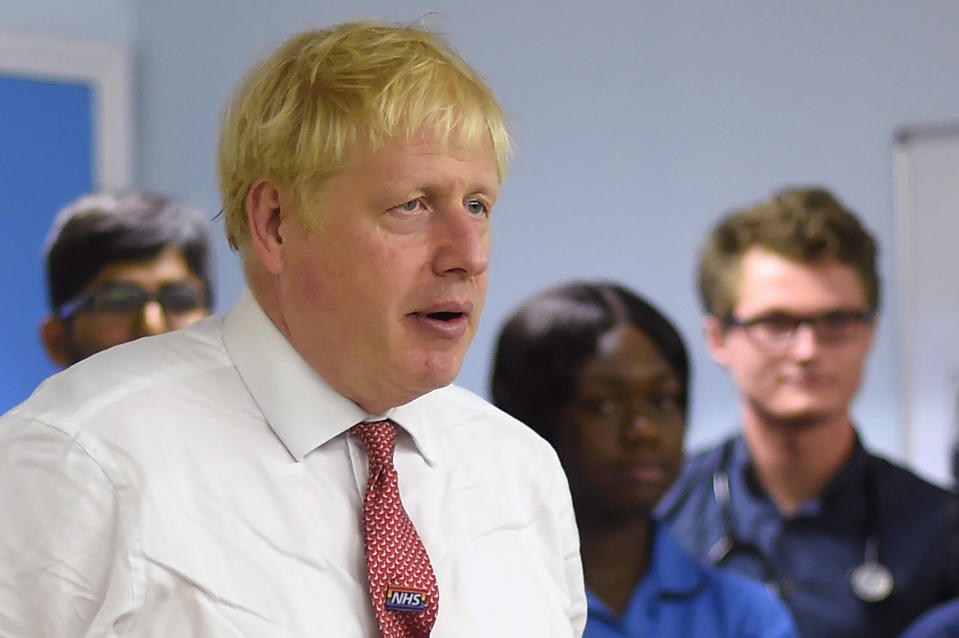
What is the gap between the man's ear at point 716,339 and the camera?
2749 mm

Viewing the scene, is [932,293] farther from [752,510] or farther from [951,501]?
[752,510]

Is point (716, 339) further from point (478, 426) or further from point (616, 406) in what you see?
point (478, 426)

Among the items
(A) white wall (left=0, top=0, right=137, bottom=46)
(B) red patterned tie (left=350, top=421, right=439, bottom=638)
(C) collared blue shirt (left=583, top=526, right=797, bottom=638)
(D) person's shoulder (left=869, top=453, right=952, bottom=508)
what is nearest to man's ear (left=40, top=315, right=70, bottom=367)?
(C) collared blue shirt (left=583, top=526, right=797, bottom=638)

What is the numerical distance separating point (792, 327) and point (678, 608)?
66cm

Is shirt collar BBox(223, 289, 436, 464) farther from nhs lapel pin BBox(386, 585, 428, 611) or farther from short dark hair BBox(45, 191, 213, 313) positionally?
short dark hair BBox(45, 191, 213, 313)

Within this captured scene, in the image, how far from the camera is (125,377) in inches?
44.7

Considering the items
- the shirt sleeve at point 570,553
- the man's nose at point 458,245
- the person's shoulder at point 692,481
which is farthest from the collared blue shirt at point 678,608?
the man's nose at point 458,245

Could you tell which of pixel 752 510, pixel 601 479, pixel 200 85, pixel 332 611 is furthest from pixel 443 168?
pixel 200 85

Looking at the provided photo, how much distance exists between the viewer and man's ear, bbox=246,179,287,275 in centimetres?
118

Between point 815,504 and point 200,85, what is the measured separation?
208cm

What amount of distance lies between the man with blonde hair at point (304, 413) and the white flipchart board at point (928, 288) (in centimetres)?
175

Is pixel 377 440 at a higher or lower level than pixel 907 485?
higher

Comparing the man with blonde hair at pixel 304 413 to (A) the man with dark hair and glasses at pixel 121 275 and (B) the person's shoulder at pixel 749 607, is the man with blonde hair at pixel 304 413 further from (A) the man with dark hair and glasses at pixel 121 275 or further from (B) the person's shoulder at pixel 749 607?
(A) the man with dark hair and glasses at pixel 121 275

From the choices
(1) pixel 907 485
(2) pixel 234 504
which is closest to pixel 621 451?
(1) pixel 907 485
